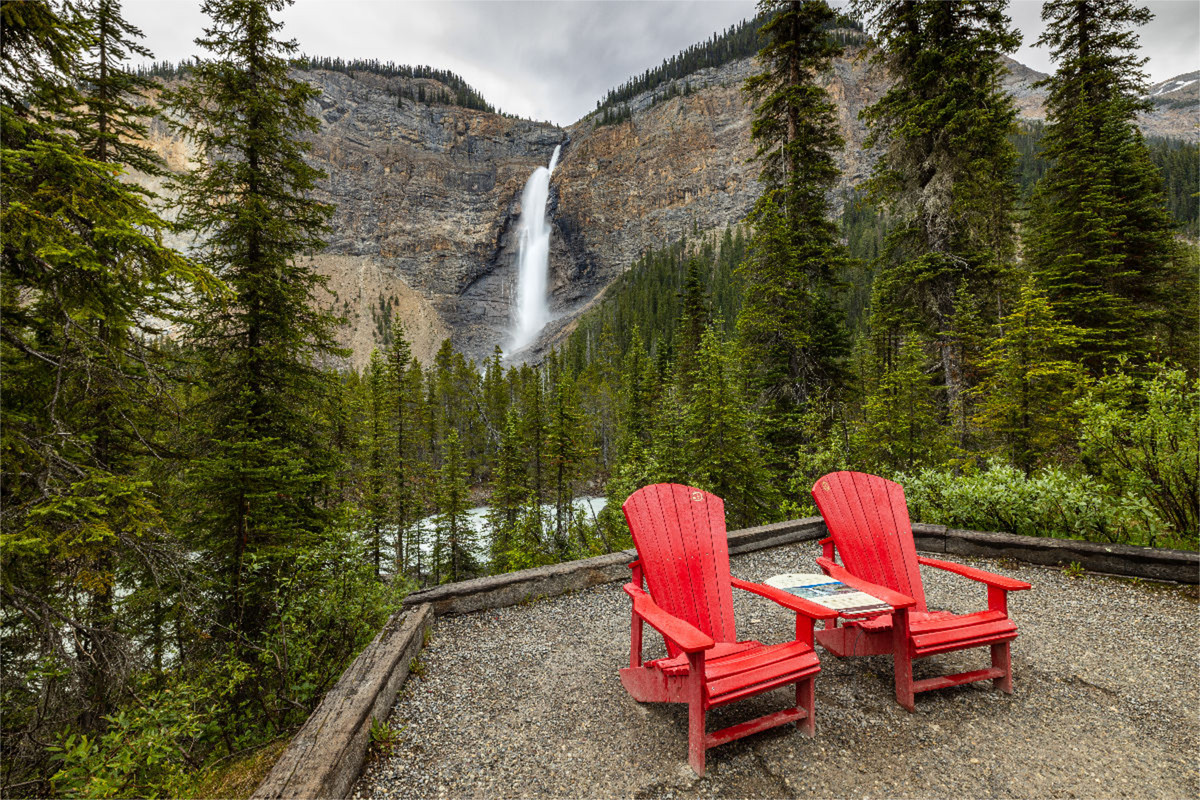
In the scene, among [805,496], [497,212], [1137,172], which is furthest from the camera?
Result: [497,212]

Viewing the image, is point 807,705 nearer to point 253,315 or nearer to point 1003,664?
point 1003,664

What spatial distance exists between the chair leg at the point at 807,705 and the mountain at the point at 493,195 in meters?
68.3

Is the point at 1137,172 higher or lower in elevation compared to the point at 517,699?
higher

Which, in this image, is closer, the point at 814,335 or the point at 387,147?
the point at 814,335

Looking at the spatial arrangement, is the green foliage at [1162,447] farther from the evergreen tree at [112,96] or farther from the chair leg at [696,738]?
the evergreen tree at [112,96]

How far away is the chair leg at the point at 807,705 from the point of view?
215cm

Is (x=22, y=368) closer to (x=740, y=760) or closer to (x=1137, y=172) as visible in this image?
(x=740, y=760)

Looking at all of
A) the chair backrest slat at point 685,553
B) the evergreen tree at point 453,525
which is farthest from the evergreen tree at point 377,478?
the chair backrest slat at point 685,553

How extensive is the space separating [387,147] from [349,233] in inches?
892

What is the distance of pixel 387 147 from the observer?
88.2 metres

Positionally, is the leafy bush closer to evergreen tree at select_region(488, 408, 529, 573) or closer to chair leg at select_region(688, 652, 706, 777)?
chair leg at select_region(688, 652, 706, 777)

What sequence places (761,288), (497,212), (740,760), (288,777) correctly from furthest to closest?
(497,212), (761,288), (740,760), (288,777)

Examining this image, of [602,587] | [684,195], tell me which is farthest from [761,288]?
[684,195]

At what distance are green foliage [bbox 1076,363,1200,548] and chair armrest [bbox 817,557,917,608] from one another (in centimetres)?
366
